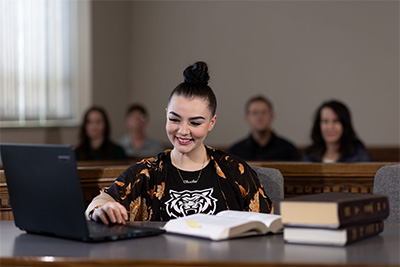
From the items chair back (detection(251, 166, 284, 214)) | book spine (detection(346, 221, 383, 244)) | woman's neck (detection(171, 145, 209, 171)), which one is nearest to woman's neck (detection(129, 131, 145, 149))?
chair back (detection(251, 166, 284, 214))

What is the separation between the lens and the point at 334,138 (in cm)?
526

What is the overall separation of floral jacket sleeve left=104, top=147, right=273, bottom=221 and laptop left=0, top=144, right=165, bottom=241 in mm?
600

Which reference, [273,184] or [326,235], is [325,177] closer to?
[273,184]

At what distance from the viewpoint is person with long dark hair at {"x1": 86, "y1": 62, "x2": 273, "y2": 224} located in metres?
2.83

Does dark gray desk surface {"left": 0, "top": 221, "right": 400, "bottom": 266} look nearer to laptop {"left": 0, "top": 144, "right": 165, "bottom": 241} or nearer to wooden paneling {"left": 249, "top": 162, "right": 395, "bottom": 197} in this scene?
laptop {"left": 0, "top": 144, "right": 165, "bottom": 241}

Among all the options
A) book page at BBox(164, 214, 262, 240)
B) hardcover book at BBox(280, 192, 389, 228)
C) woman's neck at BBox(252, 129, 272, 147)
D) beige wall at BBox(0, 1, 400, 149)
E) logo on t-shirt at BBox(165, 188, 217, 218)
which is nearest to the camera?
hardcover book at BBox(280, 192, 389, 228)

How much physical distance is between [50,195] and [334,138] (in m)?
3.53

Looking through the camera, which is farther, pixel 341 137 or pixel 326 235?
pixel 341 137

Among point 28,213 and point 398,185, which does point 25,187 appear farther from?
point 398,185

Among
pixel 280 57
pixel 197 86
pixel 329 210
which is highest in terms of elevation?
pixel 280 57

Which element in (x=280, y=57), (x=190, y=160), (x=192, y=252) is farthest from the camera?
(x=280, y=57)

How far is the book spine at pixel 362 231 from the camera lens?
1950 millimetres

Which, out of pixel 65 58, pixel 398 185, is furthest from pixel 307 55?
pixel 398 185

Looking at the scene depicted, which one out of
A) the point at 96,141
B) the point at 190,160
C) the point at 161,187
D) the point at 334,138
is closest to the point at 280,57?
the point at 96,141
